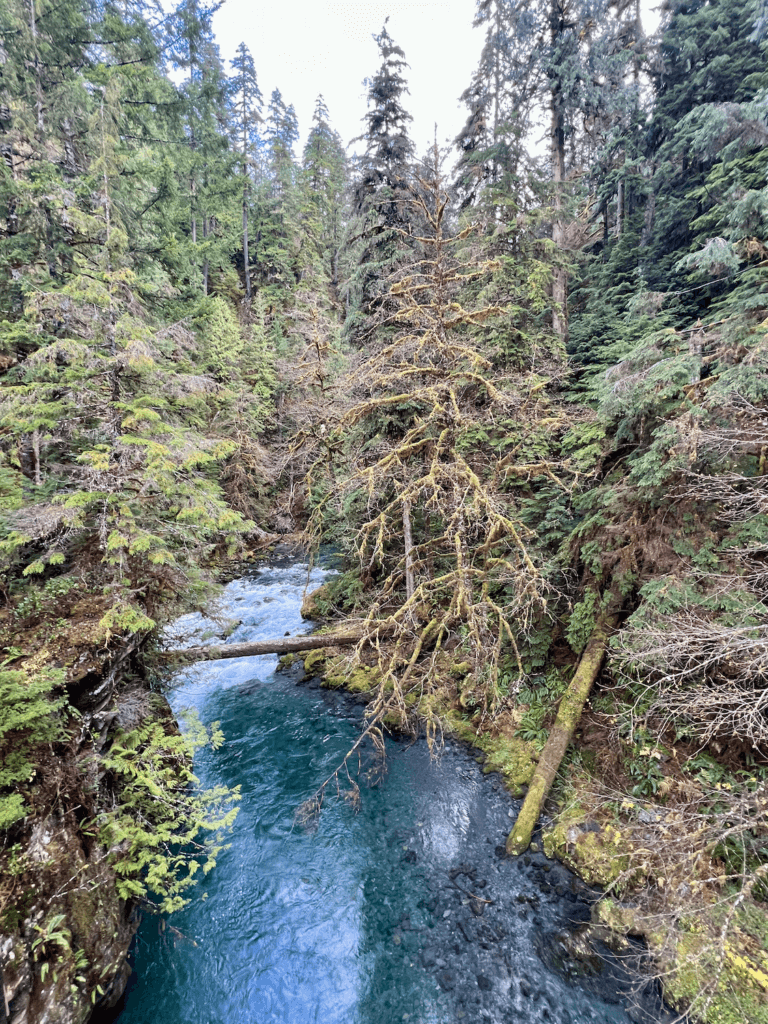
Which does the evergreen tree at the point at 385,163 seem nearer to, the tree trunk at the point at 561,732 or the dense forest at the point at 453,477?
the dense forest at the point at 453,477

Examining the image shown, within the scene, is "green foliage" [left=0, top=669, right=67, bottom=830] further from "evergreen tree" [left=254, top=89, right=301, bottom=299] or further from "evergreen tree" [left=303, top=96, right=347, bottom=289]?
"evergreen tree" [left=303, top=96, right=347, bottom=289]

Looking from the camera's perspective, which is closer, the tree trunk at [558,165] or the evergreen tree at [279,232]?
the tree trunk at [558,165]

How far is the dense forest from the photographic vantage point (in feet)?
15.8

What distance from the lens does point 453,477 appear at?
6.99 meters

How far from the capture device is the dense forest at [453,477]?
482 centimetres

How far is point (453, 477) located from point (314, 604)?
805 cm

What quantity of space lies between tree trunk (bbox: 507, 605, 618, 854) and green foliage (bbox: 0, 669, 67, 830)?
21.6ft

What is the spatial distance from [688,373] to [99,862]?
10.1 meters

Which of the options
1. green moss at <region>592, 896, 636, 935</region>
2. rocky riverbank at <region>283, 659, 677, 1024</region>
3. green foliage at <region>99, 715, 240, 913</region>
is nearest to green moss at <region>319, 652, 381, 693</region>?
rocky riverbank at <region>283, 659, 677, 1024</region>

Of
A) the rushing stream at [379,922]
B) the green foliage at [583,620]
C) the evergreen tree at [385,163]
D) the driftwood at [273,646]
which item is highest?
the evergreen tree at [385,163]

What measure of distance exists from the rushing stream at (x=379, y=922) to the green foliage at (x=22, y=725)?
2.97 meters

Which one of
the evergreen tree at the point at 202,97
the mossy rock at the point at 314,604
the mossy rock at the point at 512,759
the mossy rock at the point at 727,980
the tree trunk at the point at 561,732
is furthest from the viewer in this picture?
the mossy rock at the point at 314,604

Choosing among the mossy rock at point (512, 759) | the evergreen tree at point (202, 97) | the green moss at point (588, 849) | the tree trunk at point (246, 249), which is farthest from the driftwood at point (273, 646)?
the tree trunk at point (246, 249)

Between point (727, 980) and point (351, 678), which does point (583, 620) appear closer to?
point (727, 980)
